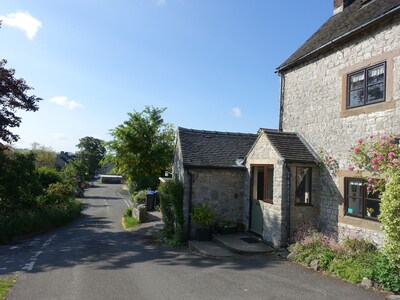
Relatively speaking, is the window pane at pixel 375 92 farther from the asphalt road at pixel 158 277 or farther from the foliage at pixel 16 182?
the foliage at pixel 16 182

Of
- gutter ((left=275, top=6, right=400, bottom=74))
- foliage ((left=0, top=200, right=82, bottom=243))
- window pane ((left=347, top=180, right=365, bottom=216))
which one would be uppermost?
gutter ((left=275, top=6, right=400, bottom=74))

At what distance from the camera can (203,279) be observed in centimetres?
822

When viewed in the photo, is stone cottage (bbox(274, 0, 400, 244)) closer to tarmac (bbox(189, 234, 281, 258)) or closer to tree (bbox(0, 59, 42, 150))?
tarmac (bbox(189, 234, 281, 258))

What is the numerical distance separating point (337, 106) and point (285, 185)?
316cm

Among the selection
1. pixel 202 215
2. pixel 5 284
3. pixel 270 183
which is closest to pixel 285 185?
pixel 270 183

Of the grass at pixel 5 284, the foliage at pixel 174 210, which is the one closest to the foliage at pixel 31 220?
the foliage at pixel 174 210

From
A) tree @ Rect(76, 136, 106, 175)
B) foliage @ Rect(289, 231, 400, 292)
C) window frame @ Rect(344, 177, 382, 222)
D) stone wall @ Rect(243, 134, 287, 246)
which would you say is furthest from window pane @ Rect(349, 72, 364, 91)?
tree @ Rect(76, 136, 106, 175)

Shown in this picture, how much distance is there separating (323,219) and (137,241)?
27.0 feet

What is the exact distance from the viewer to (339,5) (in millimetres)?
14414

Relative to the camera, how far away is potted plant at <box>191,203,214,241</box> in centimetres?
1284

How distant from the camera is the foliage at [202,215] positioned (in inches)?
507

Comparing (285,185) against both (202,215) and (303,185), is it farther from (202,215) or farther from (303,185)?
(202,215)

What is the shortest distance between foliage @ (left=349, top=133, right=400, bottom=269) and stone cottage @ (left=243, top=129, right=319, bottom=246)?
72.1 inches

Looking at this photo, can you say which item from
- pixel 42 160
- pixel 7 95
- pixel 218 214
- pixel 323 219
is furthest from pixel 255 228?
pixel 42 160
